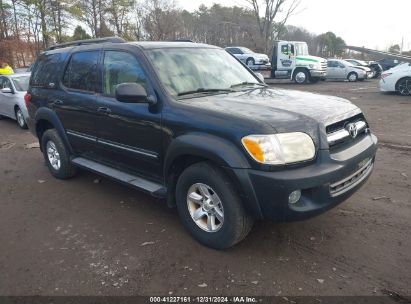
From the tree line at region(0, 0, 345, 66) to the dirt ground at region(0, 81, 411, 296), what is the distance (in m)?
28.1

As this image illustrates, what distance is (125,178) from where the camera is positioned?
4.08 m

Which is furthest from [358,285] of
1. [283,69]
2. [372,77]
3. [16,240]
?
[372,77]

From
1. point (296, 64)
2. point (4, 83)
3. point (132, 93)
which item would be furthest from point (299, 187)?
point (296, 64)

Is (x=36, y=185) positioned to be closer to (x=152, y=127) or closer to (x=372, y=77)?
(x=152, y=127)

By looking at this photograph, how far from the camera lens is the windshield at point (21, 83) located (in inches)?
392

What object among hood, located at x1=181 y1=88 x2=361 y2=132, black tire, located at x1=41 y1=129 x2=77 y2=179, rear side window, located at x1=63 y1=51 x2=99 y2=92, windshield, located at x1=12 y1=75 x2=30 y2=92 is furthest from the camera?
windshield, located at x1=12 y1=75 x2=30 y2=92

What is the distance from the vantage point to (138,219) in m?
4.07

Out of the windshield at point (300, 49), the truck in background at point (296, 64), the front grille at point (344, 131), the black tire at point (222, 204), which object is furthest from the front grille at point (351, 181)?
the windshield at point (300, 49)

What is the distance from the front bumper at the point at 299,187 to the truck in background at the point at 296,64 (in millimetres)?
19509

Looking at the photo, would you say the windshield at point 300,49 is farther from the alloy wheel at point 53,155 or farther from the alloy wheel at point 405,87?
the alloy wheel at point 53,155

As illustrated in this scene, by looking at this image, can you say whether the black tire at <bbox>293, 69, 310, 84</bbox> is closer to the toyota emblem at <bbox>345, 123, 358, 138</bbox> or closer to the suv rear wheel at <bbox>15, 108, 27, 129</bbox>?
the suv rear wheel at <bbox>15, 108, 27, 129</bbox>

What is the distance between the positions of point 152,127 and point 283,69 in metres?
20.0

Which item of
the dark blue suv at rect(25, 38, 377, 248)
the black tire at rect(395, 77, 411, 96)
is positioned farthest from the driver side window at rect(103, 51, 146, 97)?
the black tire at rect(395, 77, 411, 96)

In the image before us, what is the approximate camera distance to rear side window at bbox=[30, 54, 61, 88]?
5.16 meters
